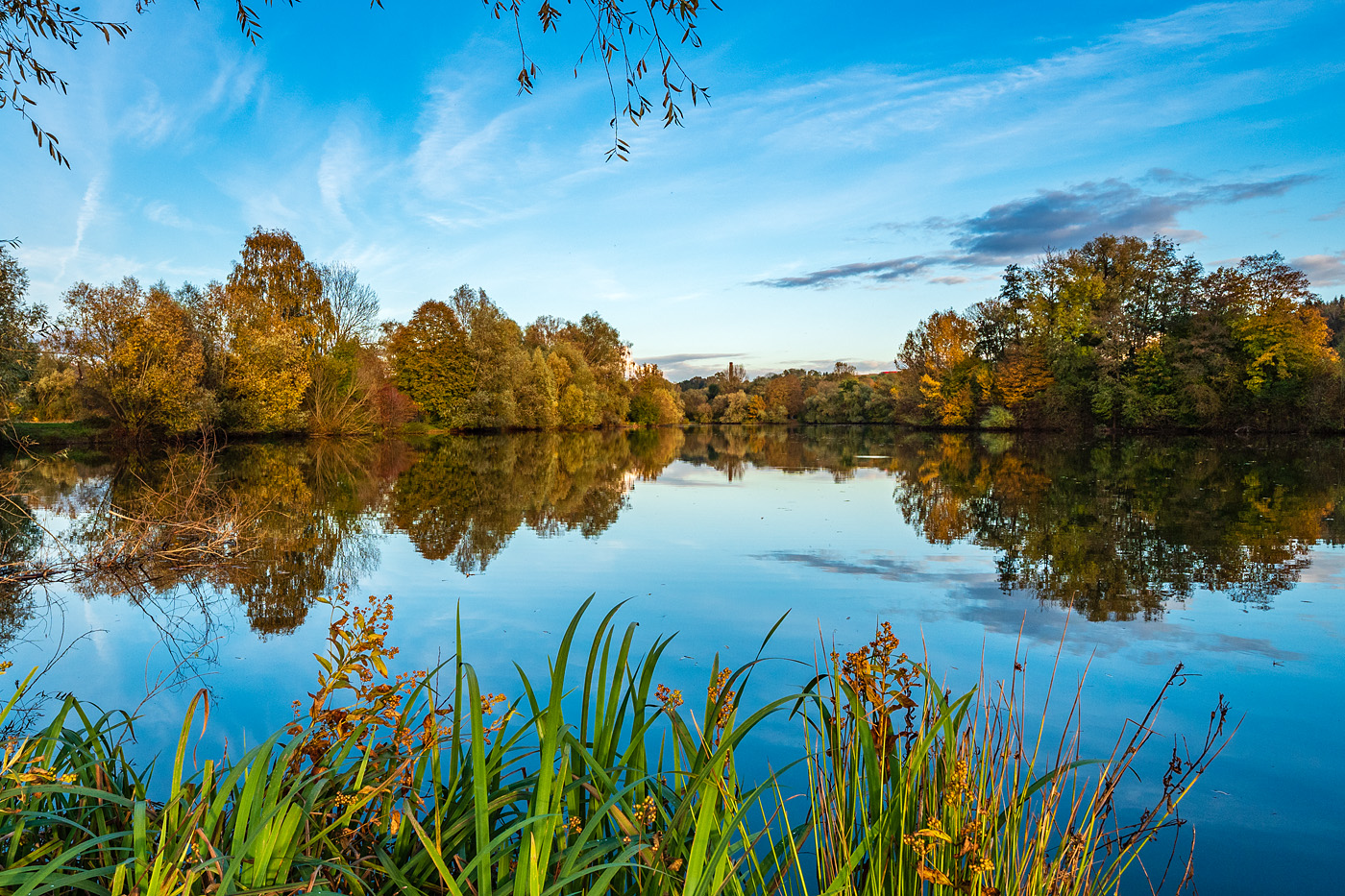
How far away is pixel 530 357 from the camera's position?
49156 millimetres

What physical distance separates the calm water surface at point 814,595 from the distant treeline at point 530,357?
14811mm

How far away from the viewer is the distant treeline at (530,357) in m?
27.5

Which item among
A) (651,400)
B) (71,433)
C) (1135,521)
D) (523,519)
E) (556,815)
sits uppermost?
(651,400)

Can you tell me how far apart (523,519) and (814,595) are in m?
5.85

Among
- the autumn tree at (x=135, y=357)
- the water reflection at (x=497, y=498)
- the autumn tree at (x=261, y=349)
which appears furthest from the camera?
the autumn tree at (x=261, y=349)

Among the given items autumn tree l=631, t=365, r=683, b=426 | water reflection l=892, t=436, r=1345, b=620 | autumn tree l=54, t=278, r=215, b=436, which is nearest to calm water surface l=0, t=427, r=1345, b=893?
water reflection l=892, t=436, r=1345, b=620

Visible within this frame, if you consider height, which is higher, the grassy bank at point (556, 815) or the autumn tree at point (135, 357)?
the autumn tree at point (135, 357)

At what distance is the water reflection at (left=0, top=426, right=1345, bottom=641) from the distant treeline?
6.68 meters

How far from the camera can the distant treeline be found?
27484 millimetres

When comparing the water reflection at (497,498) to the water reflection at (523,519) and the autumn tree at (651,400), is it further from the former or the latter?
the autumn tree at (651,400)

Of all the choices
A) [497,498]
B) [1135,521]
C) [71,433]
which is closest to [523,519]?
[497,498]

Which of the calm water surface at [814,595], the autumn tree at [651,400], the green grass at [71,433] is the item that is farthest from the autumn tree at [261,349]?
the autumn tree at [651,400]

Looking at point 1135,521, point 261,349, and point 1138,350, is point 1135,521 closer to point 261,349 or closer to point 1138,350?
point 261,349

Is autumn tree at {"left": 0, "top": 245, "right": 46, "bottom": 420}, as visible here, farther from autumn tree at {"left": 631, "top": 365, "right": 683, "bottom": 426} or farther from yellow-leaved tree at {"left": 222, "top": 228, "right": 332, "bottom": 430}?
autumn tree at {"left": 631, "top": 365, "right": 683, "bottom": 426}
